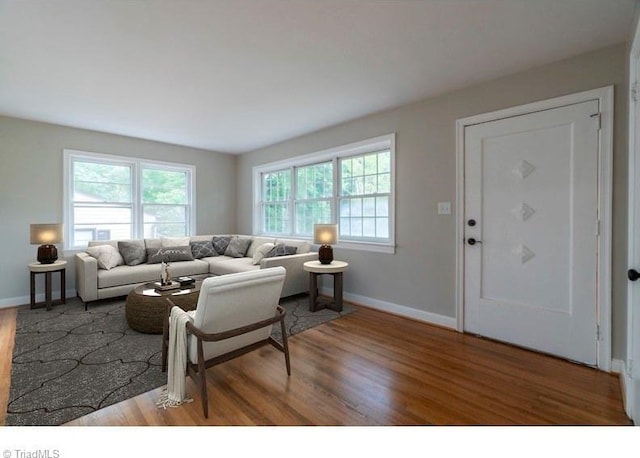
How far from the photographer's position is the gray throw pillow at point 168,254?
4.52 metres

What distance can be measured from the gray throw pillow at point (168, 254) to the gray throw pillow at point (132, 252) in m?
0.12

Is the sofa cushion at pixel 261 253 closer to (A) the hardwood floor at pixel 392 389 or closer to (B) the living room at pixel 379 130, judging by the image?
(B) the living room at pixel 379 130

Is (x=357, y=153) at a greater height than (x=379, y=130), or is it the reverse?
(x=379, y=130)

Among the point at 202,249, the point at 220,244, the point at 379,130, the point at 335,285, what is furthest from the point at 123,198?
the point at 379,130

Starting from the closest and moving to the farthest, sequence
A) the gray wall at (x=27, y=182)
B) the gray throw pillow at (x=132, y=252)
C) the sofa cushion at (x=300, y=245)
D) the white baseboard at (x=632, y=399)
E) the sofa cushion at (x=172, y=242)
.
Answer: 1. the white baseboard at (x=632, y=399)
2. the gray wall at (x=27, y=182)
3. the gray throw pillow at (x=132, y=252)
4. the sofa cushion at (x=300, y=245)
5. the sofa cushion at (x=172, y=242)

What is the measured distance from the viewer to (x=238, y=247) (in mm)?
5297

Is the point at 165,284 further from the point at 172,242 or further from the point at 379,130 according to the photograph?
the point at 379,130

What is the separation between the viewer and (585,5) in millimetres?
1832

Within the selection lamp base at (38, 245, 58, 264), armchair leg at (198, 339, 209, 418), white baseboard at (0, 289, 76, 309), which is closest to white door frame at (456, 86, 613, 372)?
armchair leg at (198, 339, 209, 418)

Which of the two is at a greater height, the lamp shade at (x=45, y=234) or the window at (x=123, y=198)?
the window at (x=123, y=198)

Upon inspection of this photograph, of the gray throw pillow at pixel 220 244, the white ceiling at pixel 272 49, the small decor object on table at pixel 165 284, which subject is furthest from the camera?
the gray throw pillow at pixel 220 244

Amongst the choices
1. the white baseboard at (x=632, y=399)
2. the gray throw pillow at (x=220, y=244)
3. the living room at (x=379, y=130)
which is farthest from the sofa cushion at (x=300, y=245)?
the white baseboard at (x=632, y=399)

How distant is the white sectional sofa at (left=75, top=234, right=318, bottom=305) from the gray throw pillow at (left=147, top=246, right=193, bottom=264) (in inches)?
0.9

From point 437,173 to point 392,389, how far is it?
227cm
